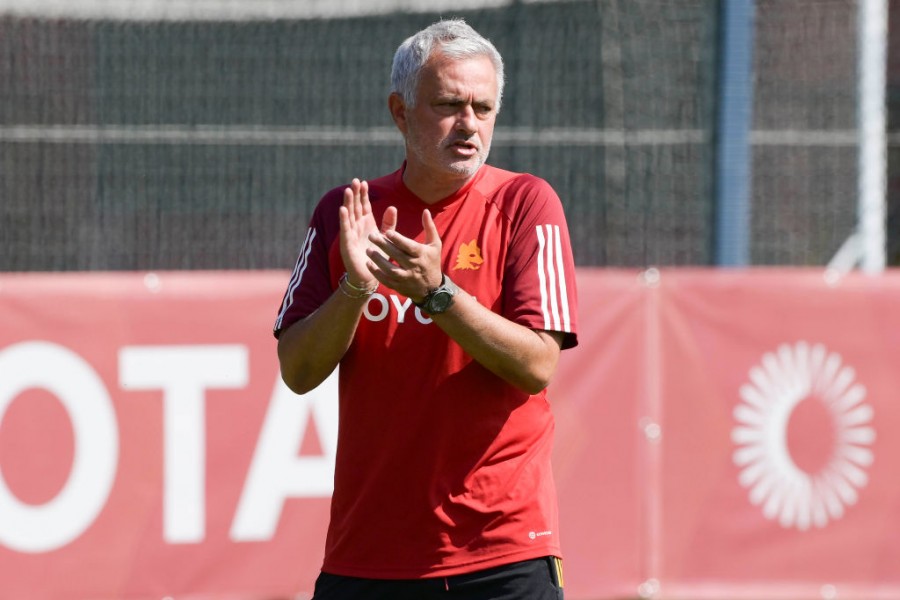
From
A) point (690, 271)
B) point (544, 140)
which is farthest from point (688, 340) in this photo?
point (544, 140)

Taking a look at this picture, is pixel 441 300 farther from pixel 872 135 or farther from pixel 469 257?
pixel 872 135

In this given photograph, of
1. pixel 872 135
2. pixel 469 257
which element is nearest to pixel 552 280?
pixel 469 257

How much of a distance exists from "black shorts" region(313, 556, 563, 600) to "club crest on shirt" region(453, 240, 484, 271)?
0.67 m

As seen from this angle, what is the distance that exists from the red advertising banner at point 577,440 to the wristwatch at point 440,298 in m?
3.31

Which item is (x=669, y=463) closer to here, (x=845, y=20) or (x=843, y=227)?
(x=843, y=227)

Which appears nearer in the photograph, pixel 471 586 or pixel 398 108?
pixel 471 586

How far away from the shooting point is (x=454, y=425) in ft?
10.2

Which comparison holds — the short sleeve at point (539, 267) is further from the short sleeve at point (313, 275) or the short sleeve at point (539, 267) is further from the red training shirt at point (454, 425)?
the short sleeve at point (313, 275)

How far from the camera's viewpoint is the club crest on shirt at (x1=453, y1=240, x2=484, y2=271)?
10.4ft

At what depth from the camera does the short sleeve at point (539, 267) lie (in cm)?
310

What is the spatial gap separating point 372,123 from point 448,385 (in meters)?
4.38

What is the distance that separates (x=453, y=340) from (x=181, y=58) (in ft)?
14.4

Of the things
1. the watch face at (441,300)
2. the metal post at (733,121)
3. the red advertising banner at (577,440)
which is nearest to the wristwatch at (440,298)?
the watch face at (441,300)

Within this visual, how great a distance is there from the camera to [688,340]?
21.7 feet
